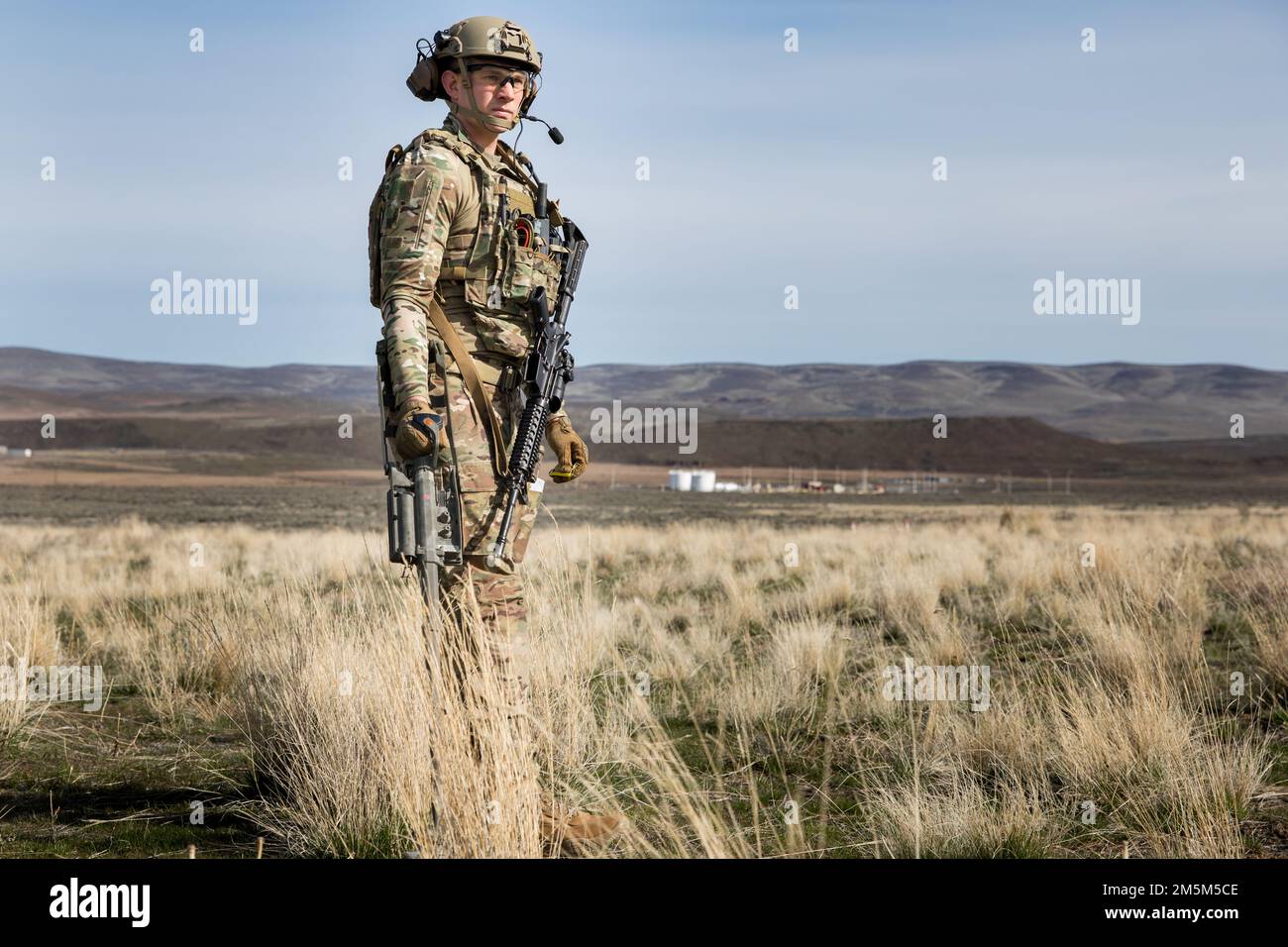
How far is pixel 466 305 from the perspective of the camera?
4145 millimetres

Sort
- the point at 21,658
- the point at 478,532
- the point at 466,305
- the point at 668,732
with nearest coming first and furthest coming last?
the point at 478,532 < the point at 466,305 < the point at 668,732 < the point at 21,658

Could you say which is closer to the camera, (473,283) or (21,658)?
(473,283)

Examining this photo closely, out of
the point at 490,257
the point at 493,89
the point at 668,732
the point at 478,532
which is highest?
the point at 493,89

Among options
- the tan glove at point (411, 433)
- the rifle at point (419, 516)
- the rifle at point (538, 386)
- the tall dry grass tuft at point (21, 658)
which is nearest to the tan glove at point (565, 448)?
the rifle at point (538, 386)

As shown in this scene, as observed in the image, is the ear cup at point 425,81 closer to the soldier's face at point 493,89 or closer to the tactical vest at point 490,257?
the soldier's face at point 493,89

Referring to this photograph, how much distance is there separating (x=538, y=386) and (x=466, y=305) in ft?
1.14

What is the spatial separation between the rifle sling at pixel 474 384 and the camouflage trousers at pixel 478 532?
17 mm

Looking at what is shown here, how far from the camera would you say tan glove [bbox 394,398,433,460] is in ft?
12.2

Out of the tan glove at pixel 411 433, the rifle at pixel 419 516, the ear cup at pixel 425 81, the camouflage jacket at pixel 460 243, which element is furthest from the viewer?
the ear cup at pixel 425 81

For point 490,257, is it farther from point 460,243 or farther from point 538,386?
point 538,386

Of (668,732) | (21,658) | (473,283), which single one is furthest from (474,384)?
(21,658)

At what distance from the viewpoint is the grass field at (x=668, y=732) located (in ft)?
12.5
